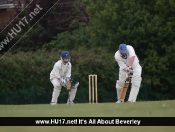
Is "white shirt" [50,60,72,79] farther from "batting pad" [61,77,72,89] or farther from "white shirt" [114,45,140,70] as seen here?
"white shirt" [114,45,140,70]

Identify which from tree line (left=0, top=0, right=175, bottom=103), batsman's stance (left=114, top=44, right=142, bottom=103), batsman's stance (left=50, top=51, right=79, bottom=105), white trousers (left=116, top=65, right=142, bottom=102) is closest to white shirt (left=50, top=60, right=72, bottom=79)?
batsman's stance (left=50, top=51, right=79, bottom=105)

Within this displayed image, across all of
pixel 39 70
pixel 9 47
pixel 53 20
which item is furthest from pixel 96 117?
pixel 53 20

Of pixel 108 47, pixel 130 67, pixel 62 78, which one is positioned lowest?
pixel 62 78

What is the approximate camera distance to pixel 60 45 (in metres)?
42.6

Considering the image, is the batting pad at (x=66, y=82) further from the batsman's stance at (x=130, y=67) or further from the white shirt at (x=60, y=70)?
the batsman's stance at (x=130, y=67)

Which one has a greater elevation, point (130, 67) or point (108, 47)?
point (108, 47)

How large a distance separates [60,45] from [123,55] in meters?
23.6

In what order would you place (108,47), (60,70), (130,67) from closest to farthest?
(130,67)
(60,70)
(108,47)

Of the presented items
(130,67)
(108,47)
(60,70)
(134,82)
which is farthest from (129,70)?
(108,47)

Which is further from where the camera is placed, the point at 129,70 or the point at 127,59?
the point at 127,59

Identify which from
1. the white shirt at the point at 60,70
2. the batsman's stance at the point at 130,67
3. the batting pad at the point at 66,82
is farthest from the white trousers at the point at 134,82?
the white shirt at the point at 60,70

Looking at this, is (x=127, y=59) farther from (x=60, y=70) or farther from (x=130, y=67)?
(x=60, y=70)

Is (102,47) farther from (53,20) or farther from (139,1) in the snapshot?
(53,20)

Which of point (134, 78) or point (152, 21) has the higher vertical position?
point (152, 21)
